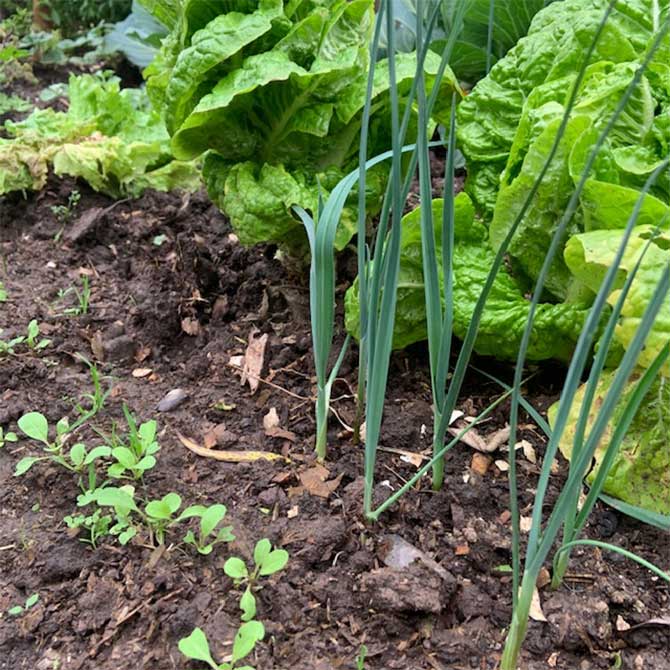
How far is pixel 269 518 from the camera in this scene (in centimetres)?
139

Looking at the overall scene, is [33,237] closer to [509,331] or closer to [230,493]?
[230,493]

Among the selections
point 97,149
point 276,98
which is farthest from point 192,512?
point 97,149

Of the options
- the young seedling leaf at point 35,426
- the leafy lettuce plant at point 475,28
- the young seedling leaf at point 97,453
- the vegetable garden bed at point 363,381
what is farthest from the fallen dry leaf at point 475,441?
the leafy lettuce plant at point 475,28

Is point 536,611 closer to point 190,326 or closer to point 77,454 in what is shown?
point 77,454

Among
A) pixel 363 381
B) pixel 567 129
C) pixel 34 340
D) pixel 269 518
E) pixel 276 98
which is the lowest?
pixel 34 340

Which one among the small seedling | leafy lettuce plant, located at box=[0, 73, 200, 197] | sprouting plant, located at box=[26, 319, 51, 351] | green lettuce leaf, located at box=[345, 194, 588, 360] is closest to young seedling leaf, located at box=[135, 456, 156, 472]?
green lettuce leaf, located at box=[345, 194, 588, 360]

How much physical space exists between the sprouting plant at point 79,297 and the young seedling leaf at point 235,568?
1059 millimetres

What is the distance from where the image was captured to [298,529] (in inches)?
53.4

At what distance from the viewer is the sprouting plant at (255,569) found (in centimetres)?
117

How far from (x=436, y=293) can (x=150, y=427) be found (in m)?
0.65

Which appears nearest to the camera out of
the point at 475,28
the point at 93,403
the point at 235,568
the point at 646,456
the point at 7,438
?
the point at 235,568

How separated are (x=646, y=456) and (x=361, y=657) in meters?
0.63

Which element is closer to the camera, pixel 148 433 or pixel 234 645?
pixel 234 645

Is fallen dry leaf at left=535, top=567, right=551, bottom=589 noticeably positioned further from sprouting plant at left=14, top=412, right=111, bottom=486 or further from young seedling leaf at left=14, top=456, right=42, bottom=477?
young seedling leaf at left=14, top=456, right=42, bottom=477
